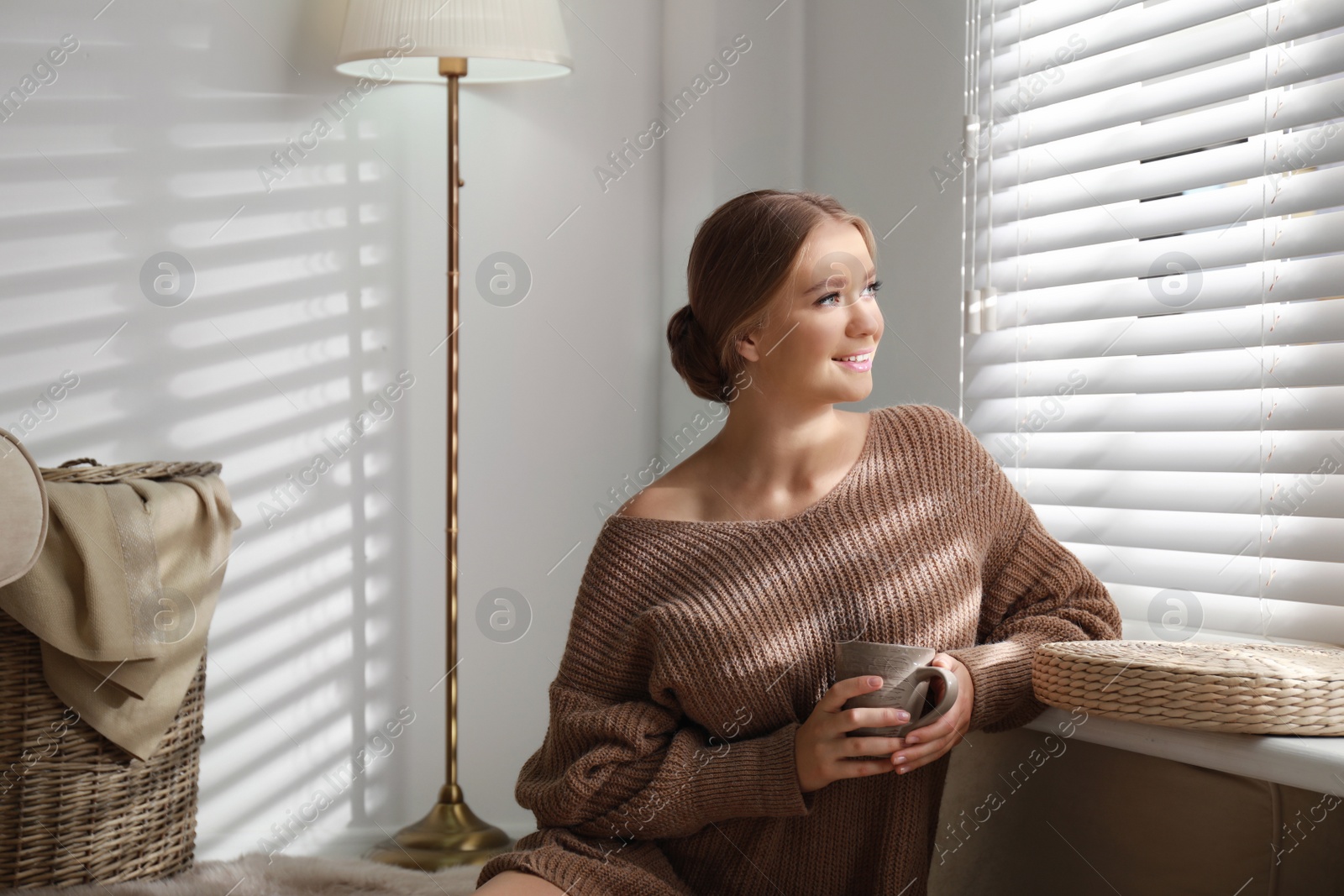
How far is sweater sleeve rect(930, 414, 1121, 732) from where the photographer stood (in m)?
1.33

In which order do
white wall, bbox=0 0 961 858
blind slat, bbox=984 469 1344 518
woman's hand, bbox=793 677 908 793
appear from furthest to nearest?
white wall, bbox=0 0 961 858 < blind slat, bbox=984 469 1344 518 < woman's hand, bbox=793 677 908 793

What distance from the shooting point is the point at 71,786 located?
191cm

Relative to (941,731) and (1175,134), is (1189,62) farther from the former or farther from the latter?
(941,731)

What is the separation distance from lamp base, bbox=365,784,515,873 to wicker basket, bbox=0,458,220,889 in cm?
45

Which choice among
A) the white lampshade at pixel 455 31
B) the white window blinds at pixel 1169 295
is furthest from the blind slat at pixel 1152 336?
the white lampshade at pixel 455 31

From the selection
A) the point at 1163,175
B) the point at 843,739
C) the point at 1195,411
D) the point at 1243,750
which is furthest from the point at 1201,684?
the point at 1163,175

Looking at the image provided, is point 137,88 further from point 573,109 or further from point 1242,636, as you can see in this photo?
point 1242,636

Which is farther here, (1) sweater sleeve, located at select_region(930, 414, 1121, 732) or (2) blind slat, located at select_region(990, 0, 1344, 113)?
(2) blind slat, located at select_region(990, 0, 1344, 113)

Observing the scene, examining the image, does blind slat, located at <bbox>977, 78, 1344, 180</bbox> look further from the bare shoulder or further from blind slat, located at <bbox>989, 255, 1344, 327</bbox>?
the bare shoulder

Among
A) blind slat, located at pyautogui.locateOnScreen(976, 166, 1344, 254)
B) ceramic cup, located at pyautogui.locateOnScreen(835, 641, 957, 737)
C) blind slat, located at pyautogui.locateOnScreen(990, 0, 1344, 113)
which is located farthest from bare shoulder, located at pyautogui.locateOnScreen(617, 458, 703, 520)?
blind slat, located at pyautogui.locateOnScreen(990, 0, 1344, 113)

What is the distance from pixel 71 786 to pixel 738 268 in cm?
141

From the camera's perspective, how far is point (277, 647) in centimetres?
249

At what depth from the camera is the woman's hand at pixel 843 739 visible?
1.21 meters

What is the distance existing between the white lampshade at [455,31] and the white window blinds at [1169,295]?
858mm
